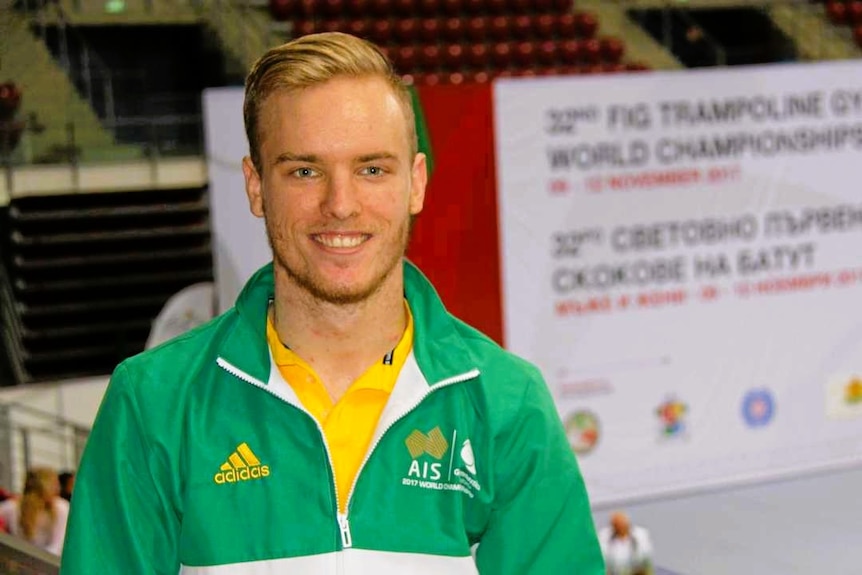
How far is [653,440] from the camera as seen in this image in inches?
336

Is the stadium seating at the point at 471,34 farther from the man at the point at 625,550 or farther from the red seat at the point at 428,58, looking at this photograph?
the man at the point at 625,550

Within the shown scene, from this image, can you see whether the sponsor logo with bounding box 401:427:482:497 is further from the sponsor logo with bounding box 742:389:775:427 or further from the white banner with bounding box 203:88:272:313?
the sponsor logo with bounding box 742:389:775:427

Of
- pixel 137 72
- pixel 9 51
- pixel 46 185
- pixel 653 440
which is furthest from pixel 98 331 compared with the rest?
pixel 653 440

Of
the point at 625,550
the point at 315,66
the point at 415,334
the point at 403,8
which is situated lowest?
the point at 625,550

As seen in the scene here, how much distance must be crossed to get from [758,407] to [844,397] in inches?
26.1

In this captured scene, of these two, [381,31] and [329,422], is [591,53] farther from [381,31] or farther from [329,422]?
[329,422]

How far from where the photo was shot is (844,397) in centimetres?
904

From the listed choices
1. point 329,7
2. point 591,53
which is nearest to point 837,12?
point 591,53

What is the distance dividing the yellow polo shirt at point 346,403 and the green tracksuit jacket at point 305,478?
0.10 feet

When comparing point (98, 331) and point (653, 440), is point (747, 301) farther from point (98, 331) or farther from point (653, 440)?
point (98, 331)

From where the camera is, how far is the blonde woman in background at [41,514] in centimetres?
670

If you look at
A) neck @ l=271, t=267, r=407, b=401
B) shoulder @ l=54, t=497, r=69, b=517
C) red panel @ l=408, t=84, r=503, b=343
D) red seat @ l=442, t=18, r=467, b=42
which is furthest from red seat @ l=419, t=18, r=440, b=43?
neck @ l=271, t=267, r=407, b=401

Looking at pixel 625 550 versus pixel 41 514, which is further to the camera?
pixel 625 550

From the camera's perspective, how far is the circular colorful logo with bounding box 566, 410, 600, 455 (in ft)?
27.3
